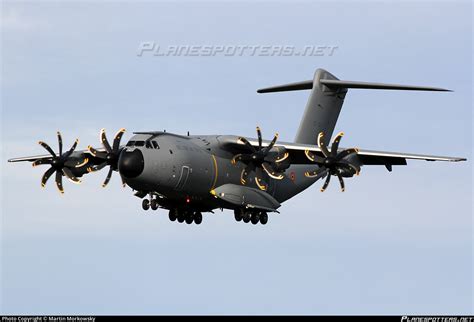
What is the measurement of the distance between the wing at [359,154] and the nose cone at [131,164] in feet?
14.4

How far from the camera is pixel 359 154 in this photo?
125 ft

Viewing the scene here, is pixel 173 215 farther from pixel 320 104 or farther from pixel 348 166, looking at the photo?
pixel 320 104

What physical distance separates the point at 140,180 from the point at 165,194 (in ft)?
5.27

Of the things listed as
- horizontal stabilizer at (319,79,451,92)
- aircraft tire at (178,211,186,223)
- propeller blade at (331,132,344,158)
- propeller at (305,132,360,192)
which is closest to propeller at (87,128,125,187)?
aircraft tire at (178,211,186,223)

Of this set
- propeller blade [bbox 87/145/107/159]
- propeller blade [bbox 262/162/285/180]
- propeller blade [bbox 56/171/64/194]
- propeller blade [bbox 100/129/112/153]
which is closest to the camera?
propeller blade [bbox 262/162/285/180]

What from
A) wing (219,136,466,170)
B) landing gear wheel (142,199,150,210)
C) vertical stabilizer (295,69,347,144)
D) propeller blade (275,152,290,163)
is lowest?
landing gear wheel (142,199,150,210)

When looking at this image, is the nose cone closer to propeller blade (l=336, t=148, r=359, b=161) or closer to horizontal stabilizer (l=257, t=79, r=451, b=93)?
propeller blade (l=336, t=148, r=359, b=161)

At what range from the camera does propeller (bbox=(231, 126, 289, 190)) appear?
124 ft

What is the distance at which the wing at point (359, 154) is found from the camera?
3794 cm

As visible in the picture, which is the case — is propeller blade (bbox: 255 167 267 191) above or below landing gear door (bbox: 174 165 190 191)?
above

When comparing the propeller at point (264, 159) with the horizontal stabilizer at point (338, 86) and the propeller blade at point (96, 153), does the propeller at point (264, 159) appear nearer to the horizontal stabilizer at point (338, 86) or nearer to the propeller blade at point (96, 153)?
the propeller blade at point (96, 153)

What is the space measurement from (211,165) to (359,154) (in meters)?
5.63

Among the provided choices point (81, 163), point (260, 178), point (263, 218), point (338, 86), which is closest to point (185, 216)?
point (263, 218)

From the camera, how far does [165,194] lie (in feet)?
122
